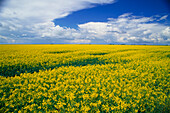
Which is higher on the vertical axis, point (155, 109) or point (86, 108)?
point (86, 108)

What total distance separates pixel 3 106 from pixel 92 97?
11.4ft

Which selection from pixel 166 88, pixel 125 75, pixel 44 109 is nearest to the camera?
pixel 44 109

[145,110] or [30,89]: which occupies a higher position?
[30,89]

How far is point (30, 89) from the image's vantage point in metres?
4.91

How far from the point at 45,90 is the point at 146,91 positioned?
4818mm

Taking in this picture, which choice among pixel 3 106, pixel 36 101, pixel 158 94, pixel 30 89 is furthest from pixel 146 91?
pixel 3 106

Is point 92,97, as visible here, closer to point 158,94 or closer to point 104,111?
point 104,111

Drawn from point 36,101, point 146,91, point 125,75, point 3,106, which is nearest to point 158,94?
point 146,91

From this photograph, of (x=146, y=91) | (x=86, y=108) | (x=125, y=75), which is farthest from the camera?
(x=125, y=75)

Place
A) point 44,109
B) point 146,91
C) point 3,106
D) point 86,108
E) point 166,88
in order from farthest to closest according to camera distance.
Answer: point 166,88
point 146,91
point 3,106
point 44,109
point 86,108

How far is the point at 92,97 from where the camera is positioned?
408 centimetres

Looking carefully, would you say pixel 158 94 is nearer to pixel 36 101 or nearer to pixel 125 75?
pixel 125 75

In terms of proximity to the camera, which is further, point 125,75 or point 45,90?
point 125,75

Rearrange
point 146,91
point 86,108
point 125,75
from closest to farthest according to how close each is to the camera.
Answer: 1. point 86,108
2. point 146,91
3. point 125,75
